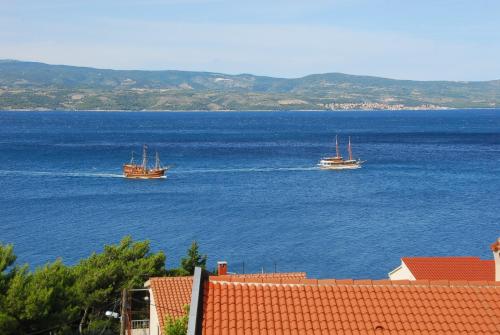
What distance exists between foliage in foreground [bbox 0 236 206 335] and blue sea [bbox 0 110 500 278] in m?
17.5

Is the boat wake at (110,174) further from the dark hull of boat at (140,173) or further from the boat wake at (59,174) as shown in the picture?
the dark hull of boat at (140,173)

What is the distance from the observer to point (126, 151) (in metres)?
139

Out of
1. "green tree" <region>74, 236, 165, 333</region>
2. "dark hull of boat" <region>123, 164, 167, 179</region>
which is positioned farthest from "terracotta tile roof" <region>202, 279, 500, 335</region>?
"dark hull of boat" <region>123, 164, 167, 179</region>

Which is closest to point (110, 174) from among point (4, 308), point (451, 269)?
point (451, 269)

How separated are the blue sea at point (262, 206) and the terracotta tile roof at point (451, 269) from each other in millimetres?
18145

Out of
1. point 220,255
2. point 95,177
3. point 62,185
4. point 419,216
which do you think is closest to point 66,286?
point 220,255

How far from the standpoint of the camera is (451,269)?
25109mm

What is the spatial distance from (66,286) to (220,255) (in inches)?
1041

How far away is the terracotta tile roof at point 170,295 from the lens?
2064 cm

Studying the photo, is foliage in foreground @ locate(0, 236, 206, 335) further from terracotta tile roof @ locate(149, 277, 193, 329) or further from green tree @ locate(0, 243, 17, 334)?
terracotta tile roof @ locate(149, 277, 193, 329)

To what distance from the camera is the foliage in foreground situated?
19.5m

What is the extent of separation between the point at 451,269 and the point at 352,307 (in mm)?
16747

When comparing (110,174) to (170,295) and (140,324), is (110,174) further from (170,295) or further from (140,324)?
(170,295)

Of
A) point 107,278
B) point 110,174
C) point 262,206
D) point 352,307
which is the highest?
point 352,307
